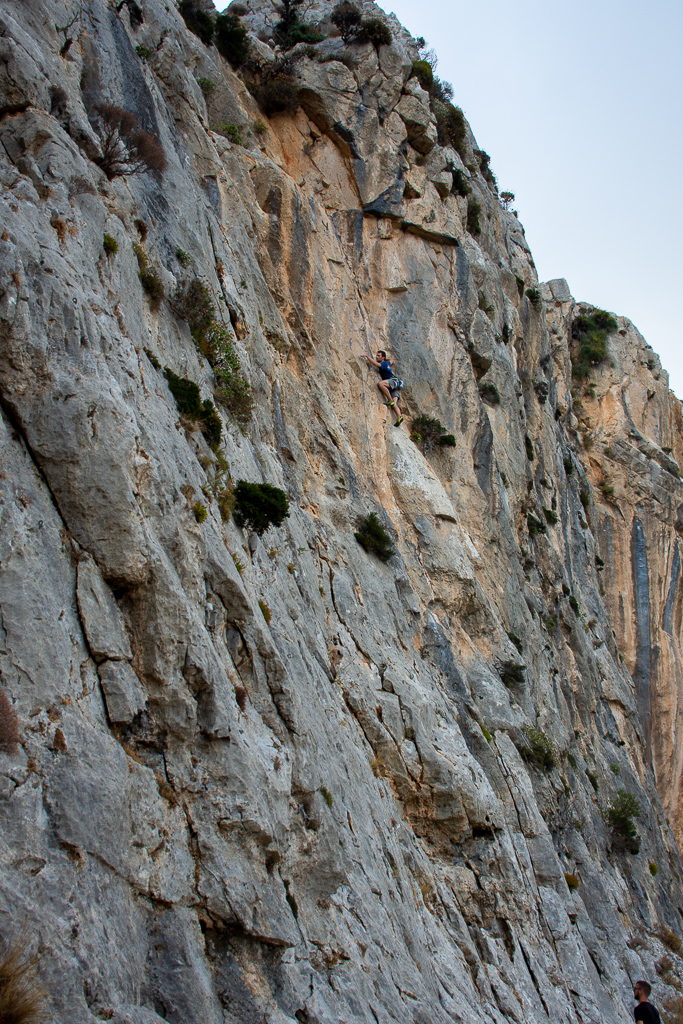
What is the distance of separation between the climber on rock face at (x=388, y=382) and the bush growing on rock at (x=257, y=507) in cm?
902

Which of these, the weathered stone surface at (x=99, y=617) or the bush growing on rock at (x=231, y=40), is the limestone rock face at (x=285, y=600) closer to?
the weathered stone surface at (x=99, y=617)

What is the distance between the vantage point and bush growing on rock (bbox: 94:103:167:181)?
13.0 metres

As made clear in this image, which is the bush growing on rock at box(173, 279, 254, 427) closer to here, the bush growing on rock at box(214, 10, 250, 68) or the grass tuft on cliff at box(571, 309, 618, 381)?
the bush growing on rock at box(214, 10, 250, 68)

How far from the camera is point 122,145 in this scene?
1338 centimetres

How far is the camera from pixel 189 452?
37.6 ft

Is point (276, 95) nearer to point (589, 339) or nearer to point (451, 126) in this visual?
→ point (451, 126)

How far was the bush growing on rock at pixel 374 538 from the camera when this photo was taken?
17312 mm

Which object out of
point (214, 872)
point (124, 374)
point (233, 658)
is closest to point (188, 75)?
point (124, 374)

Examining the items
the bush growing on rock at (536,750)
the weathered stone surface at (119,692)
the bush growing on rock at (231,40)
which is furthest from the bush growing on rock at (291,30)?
the weathered stone surface at (119,692)

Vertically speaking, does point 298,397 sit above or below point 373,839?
above

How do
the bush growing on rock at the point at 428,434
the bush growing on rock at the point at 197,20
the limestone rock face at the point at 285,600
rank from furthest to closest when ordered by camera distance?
the bush growing on rock at the point at 428,434 → the bush growing on rock at the point at 197,20 → the limestone rock face at the point at 285,600

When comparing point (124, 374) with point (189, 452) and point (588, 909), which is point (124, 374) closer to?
point (189, 452)

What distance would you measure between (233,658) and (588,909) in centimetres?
1537

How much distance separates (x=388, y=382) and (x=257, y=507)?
33.0 ft
